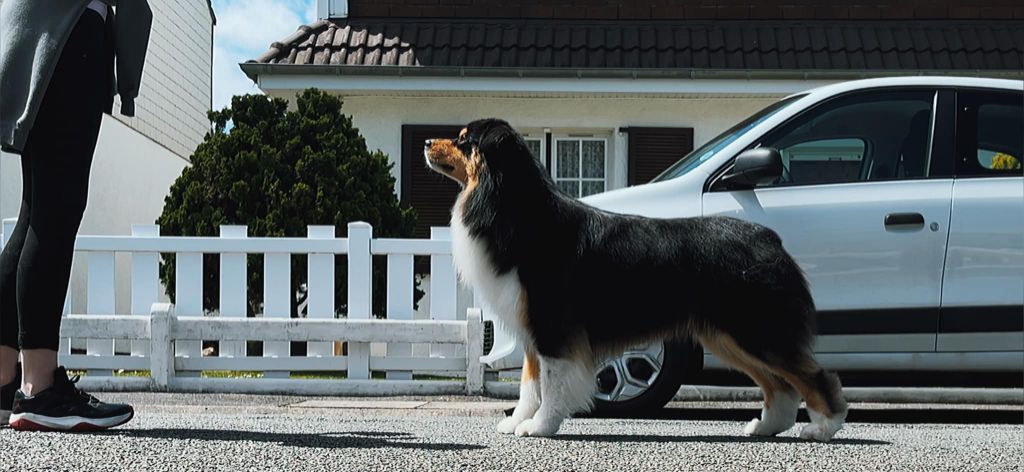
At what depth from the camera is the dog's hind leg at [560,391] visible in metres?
4.57

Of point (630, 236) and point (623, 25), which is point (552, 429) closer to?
point (630, 236)

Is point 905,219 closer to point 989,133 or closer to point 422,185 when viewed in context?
point 989,133

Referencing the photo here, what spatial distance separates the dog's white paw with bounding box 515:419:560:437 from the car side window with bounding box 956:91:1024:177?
115 inches

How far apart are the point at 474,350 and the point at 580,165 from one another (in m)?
5.78

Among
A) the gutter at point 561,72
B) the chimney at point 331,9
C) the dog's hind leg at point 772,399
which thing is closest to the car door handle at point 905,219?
the dog's hind leg at point 772,399

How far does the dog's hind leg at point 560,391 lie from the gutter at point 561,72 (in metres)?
7.72

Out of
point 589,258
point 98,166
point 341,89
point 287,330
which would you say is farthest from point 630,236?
point 98,166

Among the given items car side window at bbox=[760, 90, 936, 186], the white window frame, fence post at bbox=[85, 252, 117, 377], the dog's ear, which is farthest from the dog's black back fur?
the white window frame

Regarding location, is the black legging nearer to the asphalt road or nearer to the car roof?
the asphalt road

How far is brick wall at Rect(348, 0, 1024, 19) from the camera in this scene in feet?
44.6

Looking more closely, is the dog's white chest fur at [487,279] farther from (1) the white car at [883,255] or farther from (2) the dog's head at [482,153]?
(1) the white car at [883,255]

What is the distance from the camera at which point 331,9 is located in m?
13.5

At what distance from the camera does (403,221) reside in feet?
33.4

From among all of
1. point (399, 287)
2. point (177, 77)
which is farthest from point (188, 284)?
point (177, 77)
